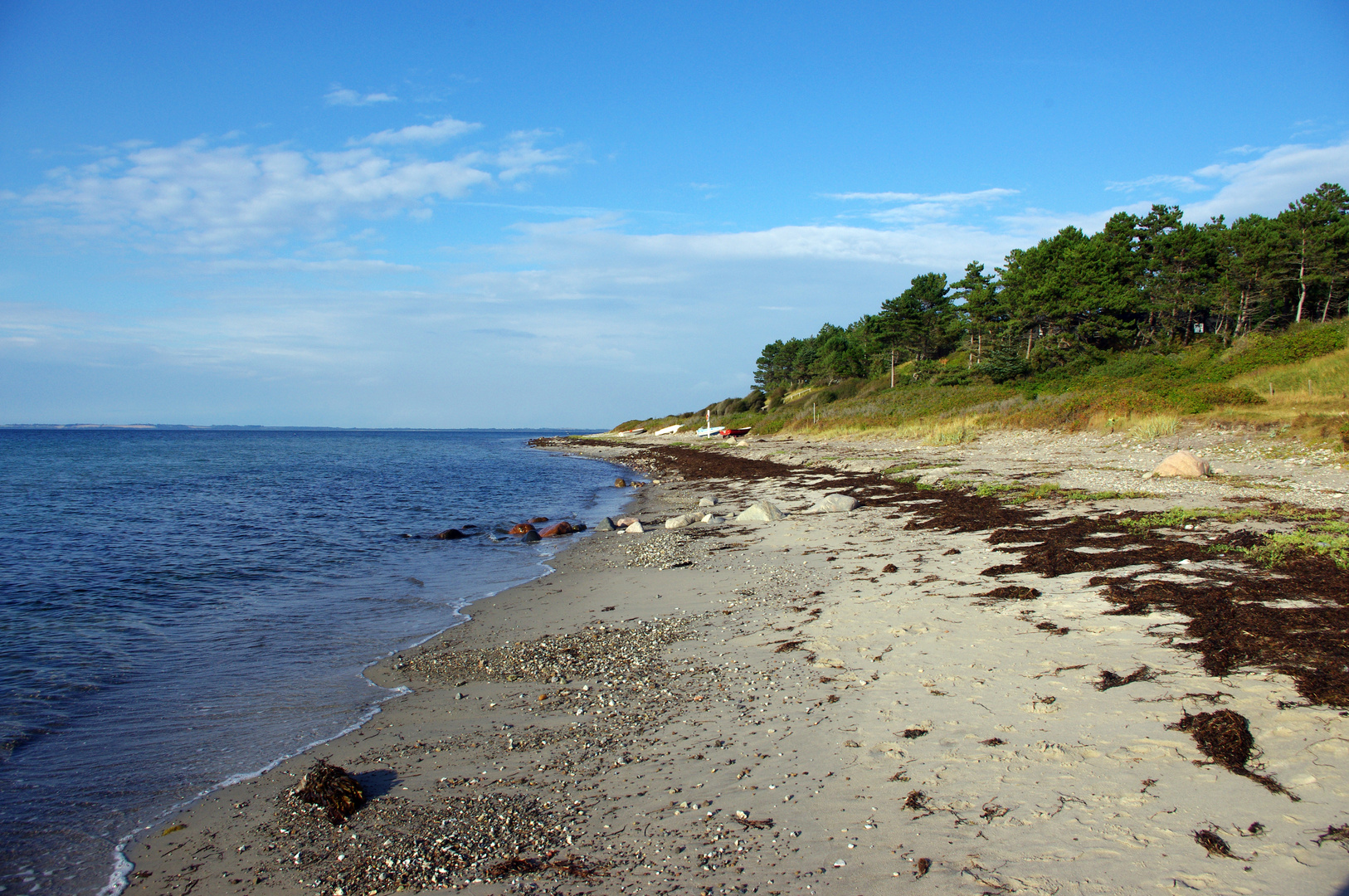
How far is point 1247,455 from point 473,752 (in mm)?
21311

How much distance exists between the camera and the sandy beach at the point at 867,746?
141 inches

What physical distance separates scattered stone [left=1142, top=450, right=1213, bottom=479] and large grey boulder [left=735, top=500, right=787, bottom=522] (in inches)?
346

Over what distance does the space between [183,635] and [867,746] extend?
9797mm

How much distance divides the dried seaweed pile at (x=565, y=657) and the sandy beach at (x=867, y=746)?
58 mm

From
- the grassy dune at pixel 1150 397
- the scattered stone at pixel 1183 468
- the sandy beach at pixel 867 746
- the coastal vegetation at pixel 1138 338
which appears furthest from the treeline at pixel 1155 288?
the sandy beach at pixel 867 746

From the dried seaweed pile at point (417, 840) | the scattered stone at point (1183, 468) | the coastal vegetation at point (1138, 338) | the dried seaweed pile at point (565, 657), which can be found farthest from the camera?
the coastal vegetation at point (1138, 338)

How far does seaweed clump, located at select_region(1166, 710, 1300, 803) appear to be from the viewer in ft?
13.1

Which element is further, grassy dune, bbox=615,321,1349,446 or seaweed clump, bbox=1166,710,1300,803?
grassy dune, bbox=615,321,1349,446

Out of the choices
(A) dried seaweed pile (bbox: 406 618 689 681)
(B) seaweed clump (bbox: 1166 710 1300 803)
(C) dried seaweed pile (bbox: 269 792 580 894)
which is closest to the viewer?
(C) dried seaweed pile (bbox: 269 792 580 894)

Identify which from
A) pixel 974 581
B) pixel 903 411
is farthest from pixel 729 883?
pixel 903 411

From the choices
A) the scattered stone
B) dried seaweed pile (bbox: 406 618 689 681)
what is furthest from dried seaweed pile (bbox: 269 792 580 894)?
the scattered stone

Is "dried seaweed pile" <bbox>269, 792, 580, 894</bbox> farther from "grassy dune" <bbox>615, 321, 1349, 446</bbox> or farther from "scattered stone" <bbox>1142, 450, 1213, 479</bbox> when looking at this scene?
"grassy dune" <bbox>615, 321, 1349, 446</bbox>

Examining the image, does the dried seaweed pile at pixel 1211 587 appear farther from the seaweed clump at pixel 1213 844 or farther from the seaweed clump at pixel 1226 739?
the seaweed clump at pixel 1213 844

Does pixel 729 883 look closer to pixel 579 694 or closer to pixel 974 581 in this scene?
pixel 579 694
